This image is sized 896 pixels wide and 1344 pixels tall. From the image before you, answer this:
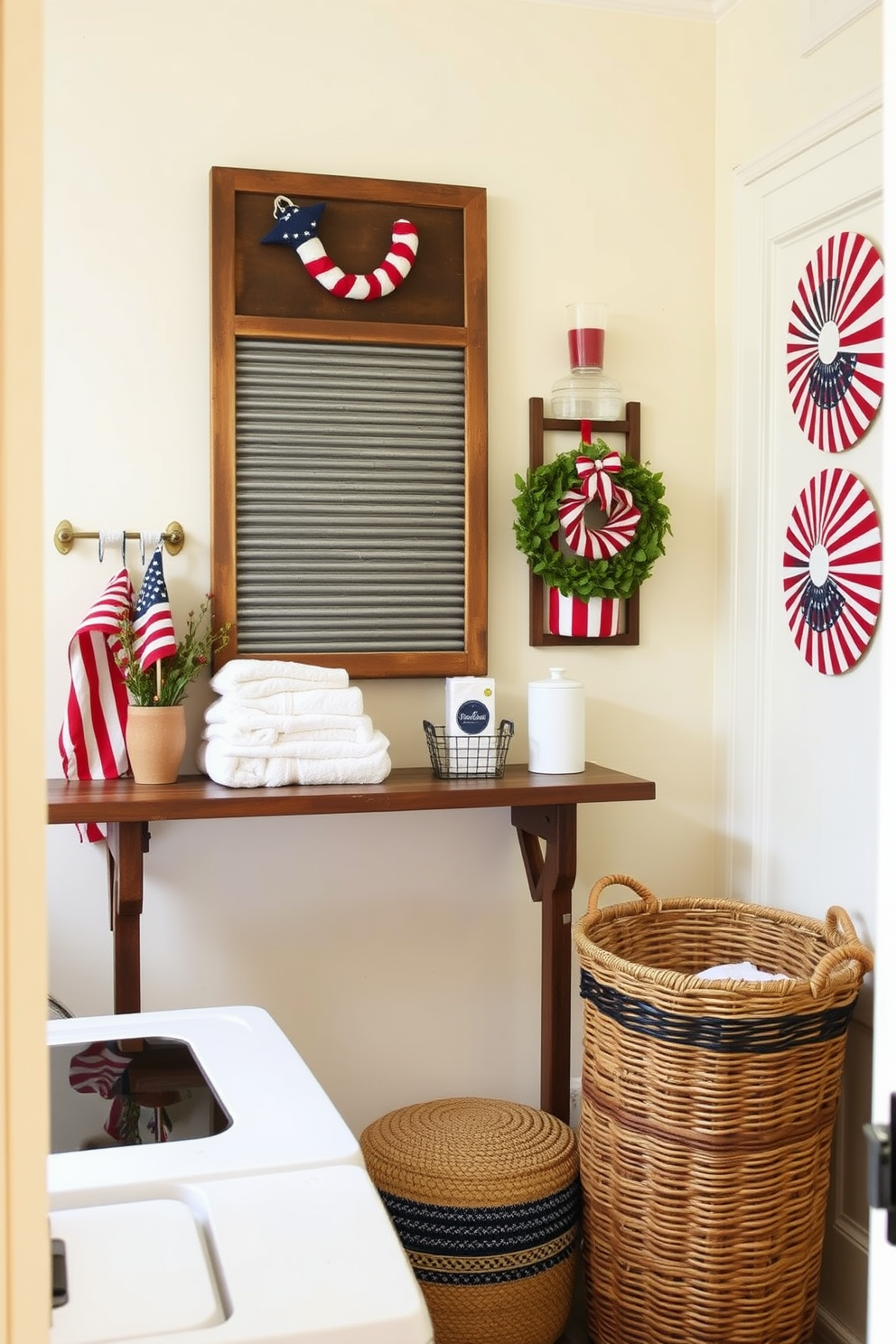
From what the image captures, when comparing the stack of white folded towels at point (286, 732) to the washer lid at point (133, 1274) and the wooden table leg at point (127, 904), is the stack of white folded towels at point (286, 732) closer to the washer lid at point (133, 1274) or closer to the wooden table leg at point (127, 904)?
the wooden table leg at point (127, 904)

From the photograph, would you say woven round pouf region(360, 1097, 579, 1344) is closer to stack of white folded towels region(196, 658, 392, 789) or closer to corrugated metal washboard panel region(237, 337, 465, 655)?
stack of white folded towels region(196, 658, 392, 789)

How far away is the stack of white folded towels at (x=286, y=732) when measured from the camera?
2207 mm

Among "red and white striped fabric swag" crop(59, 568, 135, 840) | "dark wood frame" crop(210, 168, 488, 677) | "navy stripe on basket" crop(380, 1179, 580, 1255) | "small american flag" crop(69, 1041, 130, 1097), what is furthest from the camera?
"dark wood frame" crop(210, 168, 488, 677)

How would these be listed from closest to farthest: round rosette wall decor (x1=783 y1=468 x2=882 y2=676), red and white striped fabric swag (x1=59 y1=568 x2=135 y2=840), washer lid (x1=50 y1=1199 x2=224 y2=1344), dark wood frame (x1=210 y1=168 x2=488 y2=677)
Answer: washer lid (x1=50 y1=1199 x2=224 y2=1344), round rosette wall decor (x1=783 y1=468 x2=882 y2=676), red and white striped fabric swag (x1=59 y1=568 x2=135 y2=840), dark wood frame (x1=210 y1=168 x2=488 y2=677)

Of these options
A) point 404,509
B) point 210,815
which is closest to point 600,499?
point 404,509

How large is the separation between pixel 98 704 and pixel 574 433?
45.5 inches

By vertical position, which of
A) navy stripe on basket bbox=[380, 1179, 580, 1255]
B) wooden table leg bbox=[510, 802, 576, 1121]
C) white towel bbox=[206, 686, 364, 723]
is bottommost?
navy stripe on basket bbox=[380, 1179, 580, 1255]

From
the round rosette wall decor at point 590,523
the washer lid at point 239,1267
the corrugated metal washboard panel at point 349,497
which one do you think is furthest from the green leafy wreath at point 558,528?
the washer lid at point 239,1267

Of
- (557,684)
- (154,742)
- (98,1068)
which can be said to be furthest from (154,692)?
(98,1068)

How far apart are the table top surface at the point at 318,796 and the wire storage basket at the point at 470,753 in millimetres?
33

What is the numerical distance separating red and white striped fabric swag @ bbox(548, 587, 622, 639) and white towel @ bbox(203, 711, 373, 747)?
527 mm

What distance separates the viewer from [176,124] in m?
2.43

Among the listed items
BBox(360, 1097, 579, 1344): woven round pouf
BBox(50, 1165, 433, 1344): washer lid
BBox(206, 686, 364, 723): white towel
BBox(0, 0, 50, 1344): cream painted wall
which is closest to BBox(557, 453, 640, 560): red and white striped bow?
BBox(206, 686, 364, 723): white towel

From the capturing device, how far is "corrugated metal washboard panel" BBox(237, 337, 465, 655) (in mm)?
2459
